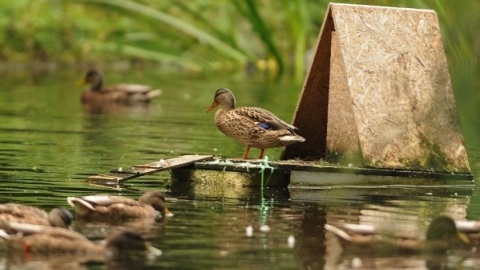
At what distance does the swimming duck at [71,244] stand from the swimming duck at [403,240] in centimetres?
142

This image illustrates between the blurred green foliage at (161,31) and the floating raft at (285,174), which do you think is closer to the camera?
the floating raft at (285,174)

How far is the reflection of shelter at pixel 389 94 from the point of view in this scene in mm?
14961

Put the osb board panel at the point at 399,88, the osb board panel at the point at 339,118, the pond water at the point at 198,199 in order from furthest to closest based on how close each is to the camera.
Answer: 1. the osb board panel at the point at 339,118
2. the osb board panel at the point at 399,88
3. the pond water at the point at 198,199

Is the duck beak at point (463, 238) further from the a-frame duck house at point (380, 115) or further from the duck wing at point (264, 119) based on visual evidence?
the duck wing at point (264, 119)

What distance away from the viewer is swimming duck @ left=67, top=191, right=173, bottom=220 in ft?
39.3

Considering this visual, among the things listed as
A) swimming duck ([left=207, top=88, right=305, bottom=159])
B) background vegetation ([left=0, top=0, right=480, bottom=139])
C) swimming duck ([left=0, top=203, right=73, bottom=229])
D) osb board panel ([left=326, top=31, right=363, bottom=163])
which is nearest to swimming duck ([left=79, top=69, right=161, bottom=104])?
background vegetation ([left=0, top=0, right=480, bottom=139])

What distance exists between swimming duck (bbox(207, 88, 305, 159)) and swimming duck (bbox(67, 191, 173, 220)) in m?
3.09

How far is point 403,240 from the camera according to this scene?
10625mm

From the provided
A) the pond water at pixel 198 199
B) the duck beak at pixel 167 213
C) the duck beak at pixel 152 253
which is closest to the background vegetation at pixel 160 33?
the pond water at pixel 198 199

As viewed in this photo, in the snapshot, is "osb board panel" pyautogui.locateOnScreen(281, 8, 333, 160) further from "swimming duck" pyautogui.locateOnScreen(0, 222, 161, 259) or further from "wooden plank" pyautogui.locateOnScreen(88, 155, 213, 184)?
"swimming duck" pyautogui.locateOnScreen(0, 222, 161, 259)

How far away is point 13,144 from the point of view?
1892 cm

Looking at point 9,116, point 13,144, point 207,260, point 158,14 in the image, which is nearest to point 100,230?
point 207,260

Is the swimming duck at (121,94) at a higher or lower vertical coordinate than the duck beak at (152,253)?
higher

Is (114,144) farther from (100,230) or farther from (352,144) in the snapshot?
(100,230)
